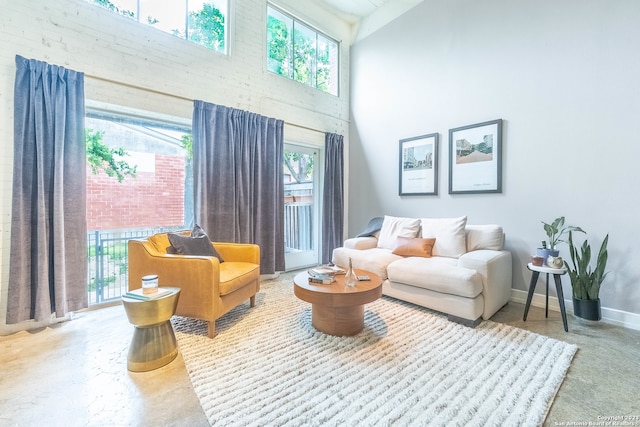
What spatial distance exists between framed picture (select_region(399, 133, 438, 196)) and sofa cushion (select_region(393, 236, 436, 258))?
85 cm

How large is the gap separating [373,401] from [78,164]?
117 inches

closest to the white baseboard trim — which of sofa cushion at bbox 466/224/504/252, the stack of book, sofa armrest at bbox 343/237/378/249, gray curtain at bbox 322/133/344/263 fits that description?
sofa cushion at bbox 466/224/504/252

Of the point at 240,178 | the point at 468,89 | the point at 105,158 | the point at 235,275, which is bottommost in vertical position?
the point at 235,275

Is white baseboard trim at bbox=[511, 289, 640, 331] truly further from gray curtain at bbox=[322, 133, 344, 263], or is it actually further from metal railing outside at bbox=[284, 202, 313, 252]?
metal railing outside at bbox=[284, 202, 313, 252]

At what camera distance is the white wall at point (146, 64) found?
220 centimetres

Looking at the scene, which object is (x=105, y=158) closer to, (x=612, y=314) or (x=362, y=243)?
(x=362, y=243)

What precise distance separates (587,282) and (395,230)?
178 centimetres

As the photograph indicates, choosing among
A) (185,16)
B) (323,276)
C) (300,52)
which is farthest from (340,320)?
(300,52)

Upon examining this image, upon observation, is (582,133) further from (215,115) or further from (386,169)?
(215,115)

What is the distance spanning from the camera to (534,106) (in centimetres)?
277

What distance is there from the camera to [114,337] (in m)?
2.13

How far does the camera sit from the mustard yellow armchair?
2053 millimetres

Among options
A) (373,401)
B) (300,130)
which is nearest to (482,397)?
(373,401)

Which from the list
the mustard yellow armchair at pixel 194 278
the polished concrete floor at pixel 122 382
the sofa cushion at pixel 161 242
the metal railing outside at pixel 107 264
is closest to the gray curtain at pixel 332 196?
the mustard yellow armchair at pixel 194 278
